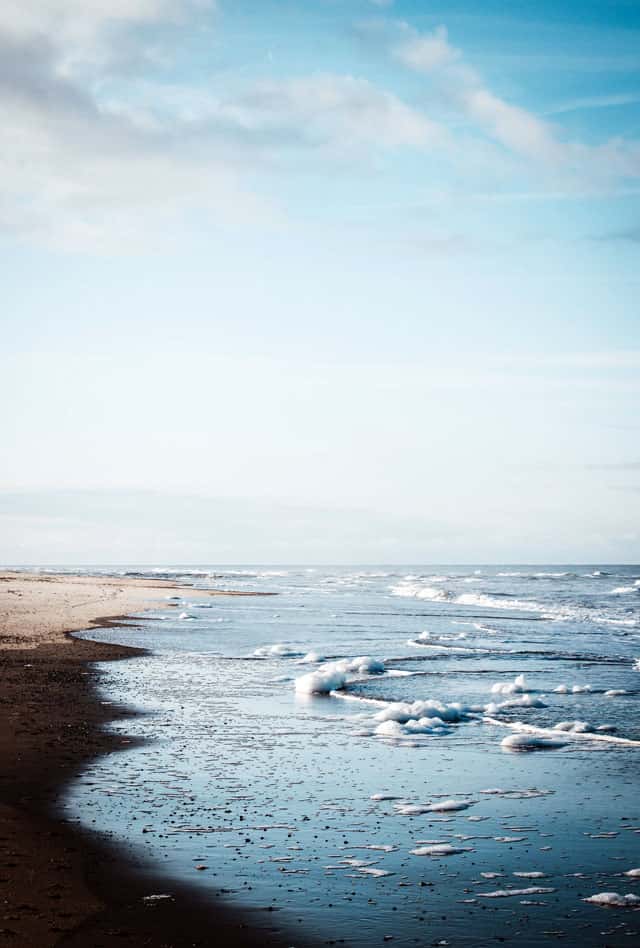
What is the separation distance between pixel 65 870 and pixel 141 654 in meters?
19.1

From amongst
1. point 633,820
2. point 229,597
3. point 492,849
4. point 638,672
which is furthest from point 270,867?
point 229,597

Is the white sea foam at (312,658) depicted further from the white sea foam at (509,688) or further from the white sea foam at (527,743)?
the white sea foam at (527,743)

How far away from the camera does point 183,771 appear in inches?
469

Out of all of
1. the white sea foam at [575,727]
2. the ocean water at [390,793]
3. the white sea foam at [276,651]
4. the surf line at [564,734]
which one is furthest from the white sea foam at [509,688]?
the white sea foam at [276,651]

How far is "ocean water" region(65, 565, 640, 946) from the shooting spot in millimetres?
7383

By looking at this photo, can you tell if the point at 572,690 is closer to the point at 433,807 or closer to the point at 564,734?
the point at 564,734

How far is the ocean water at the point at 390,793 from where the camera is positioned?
7.38 metres

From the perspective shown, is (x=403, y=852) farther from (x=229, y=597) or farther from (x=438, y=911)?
(x=229, y=597)

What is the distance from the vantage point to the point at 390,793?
11.1 meters

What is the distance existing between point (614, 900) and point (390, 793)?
400 centimetres

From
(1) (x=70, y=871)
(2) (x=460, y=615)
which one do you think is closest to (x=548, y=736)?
(1) (x=70, y=871)

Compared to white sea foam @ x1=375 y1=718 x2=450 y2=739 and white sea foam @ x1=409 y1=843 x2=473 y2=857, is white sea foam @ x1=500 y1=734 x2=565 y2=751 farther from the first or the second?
white sea foam @ x1=409 y1=843 x2=473 y2=857

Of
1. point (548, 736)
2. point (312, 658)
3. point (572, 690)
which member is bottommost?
point (312, 658)

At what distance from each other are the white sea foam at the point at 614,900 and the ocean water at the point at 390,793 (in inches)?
0.8
